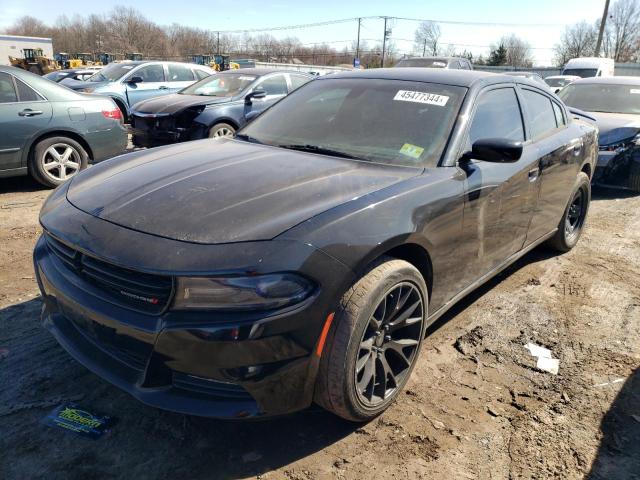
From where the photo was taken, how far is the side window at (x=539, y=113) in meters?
3.89

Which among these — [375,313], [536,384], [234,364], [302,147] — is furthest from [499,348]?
[234,364]

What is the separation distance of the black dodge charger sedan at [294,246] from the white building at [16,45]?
5496 cm

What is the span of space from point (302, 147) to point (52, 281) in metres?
1.60

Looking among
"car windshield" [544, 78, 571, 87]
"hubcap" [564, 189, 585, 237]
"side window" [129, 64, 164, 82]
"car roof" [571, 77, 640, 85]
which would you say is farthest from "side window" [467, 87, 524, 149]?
"car windshield" [544, 78, 571, 87]

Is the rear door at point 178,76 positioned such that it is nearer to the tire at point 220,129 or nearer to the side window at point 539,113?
the tire at point 220,129

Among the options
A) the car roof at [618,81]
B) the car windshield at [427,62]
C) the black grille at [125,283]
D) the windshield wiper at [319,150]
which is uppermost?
the car windshield at [427,62]

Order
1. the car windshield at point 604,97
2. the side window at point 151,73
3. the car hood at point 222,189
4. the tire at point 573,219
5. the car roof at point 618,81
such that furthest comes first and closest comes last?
the side window at point 151,73
the car roof at point 618,81
the car windshield at point 604,97
the tire at point 573,219
the car hood at point 222,189

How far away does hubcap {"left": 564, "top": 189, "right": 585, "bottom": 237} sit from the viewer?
485 cm

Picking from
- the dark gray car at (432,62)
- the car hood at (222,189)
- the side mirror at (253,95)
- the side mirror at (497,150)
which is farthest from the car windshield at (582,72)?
the car hood at (222,189)

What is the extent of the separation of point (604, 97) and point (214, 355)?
8.89m

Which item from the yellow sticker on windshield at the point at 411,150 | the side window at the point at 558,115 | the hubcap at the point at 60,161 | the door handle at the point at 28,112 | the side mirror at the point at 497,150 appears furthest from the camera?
the hubcap at the point at 60,161

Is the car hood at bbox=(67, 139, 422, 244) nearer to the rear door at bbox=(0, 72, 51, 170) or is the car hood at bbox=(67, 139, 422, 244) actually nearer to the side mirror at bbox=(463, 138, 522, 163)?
the side mirror at bbox=(463, 138, 522, 163)

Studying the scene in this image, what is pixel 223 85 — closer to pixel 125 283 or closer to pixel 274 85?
pixel 274 85

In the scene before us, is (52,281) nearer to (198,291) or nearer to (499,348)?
(198,291)
